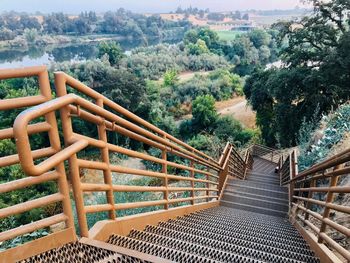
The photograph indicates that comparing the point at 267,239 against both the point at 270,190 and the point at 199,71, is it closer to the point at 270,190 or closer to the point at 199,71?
the point at 270,190

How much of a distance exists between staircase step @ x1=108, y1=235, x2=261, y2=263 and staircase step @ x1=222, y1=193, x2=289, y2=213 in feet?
15.1

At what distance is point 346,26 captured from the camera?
17.5 m

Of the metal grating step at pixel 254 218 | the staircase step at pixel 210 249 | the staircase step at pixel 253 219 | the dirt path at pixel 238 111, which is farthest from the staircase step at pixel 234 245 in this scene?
the dirt path at pixel 238 111

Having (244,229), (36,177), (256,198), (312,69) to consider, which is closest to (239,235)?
(244,229)

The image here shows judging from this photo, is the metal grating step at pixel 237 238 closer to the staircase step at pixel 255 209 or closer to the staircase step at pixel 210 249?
the staircase step at pixel 210 249

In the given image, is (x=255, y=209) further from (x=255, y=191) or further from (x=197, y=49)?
(x=197, y=49)

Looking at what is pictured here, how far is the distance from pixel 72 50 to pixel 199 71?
38.2 metres

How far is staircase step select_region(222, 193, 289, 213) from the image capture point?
706 centimetres

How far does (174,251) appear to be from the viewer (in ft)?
8.26

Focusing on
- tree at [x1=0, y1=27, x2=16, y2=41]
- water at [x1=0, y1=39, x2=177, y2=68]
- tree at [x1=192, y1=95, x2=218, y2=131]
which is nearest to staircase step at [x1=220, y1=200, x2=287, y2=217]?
tree at [x1=192, y1=95, x2=218, y2=131]

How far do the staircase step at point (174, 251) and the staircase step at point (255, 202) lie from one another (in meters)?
4.59

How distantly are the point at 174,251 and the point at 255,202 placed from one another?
5076 millimetres

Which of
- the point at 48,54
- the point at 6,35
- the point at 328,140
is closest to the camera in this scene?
the point at 328,140

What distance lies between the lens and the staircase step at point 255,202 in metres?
7.06
